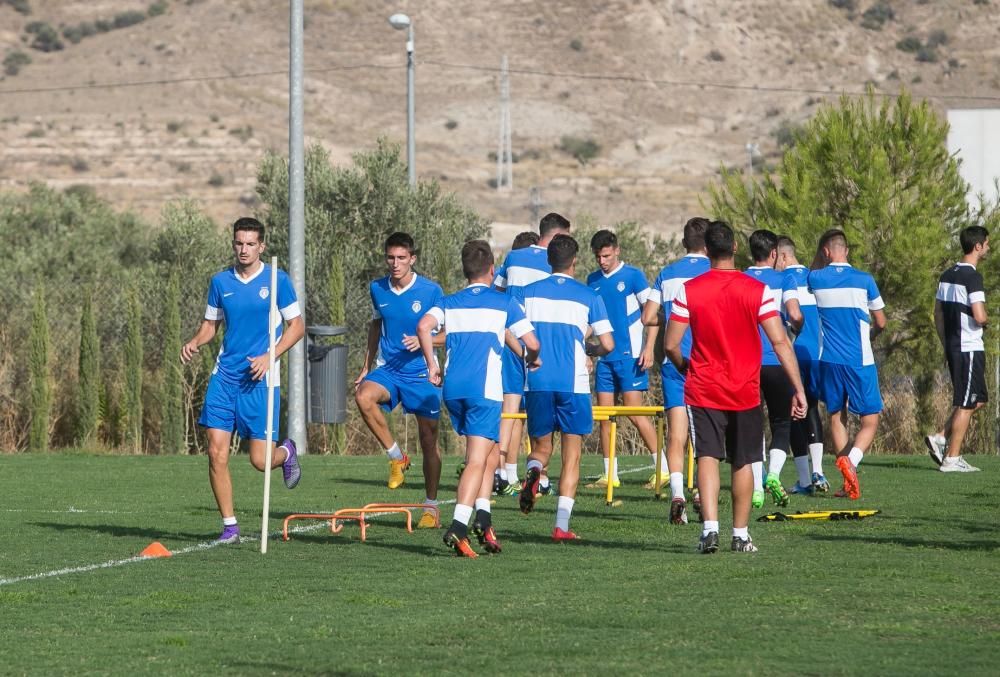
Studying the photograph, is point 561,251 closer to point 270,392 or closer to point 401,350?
point 270,392

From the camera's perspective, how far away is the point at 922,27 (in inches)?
4085

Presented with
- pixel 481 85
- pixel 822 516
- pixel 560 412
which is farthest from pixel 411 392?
pixel 481 85

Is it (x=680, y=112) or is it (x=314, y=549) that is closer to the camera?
(x=314, y=549)

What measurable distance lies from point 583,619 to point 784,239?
811 centimetres

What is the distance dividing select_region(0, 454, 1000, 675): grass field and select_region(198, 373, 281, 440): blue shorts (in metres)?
0.84

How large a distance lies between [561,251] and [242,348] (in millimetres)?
2275

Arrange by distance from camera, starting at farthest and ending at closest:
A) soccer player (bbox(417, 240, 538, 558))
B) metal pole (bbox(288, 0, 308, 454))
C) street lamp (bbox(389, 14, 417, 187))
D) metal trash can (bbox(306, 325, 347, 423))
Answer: street lamp (bbox(389, 14, 417, 187)), metal trash can (bbox(306, 325, 347, 423)), metal pole (bbox(288, 0, 308, 454)), soccer player (bbox(417, 240, 538, 558))

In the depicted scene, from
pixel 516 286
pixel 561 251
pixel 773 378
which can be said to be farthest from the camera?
pixel 516 286

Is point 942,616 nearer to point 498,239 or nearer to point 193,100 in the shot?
point 498,239

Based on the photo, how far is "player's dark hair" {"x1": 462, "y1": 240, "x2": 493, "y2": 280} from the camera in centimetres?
1103

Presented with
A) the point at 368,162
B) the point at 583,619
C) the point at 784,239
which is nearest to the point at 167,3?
the point at 368,162

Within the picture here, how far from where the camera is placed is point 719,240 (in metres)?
10.6

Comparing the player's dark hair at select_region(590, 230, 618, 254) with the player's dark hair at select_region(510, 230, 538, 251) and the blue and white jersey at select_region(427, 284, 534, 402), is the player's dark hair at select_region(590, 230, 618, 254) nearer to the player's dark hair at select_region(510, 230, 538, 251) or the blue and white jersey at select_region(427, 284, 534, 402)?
the player's dark hair at select_region(510, 230, 538, 251)

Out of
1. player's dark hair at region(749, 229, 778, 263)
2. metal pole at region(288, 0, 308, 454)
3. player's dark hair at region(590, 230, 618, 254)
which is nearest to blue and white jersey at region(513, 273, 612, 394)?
player's dark hair at region(749, 229, 778, 263)
